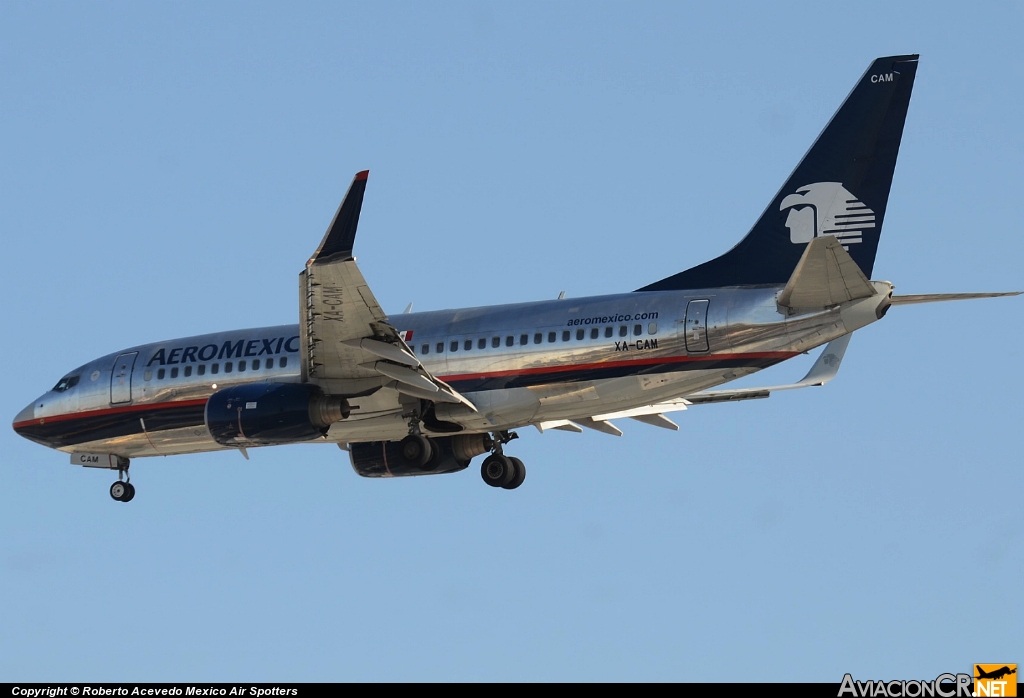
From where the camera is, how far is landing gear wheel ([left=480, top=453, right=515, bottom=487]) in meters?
43.3

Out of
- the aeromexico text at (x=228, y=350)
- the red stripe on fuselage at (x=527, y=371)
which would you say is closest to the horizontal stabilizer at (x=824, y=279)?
the red stripe on fuselage at (x=527, y=371)

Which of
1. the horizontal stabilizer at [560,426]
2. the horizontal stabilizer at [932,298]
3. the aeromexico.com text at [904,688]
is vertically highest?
the horizontal stabilizer at [560,426]

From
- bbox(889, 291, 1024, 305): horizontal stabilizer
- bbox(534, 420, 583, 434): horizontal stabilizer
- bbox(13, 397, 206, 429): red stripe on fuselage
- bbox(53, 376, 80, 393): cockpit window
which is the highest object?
bbox(53, 376, 80, 393): cockpit window

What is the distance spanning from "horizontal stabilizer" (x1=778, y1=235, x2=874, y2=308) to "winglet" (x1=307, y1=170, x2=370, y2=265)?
28.9 ft

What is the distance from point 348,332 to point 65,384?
11226mm

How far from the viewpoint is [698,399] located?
44.5 metres

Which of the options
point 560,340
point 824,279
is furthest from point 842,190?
point 560,340

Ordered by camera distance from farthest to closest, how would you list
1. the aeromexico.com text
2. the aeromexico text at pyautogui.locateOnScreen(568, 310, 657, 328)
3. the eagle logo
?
the aeromexico text at pyautogui.locateOnScreen(568, 310, 657, 328)
the eagle logo
the aeromexico.com text

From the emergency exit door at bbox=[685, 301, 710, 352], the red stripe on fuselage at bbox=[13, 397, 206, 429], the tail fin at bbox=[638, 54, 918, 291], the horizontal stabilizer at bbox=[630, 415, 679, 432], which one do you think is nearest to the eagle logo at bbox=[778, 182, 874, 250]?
the tail fin at bbox=[638, 54, 918, 291]

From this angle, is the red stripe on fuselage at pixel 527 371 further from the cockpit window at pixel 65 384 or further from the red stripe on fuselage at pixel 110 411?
the cockpit window at pixel 65 384

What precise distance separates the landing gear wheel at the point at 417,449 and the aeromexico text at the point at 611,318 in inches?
177

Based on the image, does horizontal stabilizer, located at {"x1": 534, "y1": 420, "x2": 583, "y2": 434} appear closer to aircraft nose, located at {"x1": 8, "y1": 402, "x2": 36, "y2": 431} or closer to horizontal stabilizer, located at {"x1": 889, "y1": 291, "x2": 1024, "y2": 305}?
horizontal stabilizer, located at {"x1": 889, "y1": 291, "x2": 1024, "y2": 305}

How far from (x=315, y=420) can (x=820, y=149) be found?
A: 12566mm

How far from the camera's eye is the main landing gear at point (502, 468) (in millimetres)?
43312
